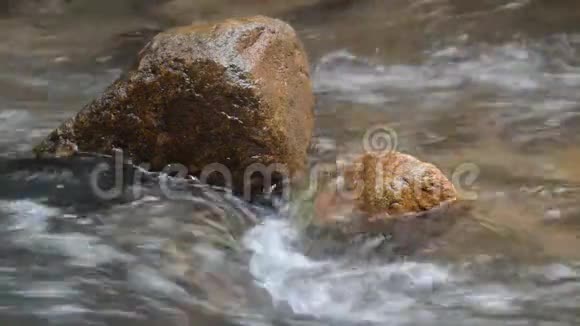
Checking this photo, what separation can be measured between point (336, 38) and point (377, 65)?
79 centimetres

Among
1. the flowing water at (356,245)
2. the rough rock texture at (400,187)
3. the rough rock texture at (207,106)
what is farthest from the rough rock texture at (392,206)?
the rough rock texture at (207,106)

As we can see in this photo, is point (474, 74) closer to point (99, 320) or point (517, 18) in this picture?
point (517, 18)

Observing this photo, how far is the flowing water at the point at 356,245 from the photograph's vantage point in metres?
3.76

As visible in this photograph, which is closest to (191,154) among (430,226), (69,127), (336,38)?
(69,127)

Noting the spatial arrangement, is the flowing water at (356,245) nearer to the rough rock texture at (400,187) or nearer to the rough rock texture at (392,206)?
the rough rock texture at (392,206)

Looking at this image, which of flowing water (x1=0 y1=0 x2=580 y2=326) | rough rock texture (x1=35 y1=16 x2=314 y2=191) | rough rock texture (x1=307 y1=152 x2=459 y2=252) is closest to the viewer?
flowing water (x1=0 y1=0 x2=580 y2=326)

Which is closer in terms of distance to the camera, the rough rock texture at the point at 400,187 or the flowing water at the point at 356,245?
the flowing water at the point at 356,245

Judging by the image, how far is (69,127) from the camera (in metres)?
5.20

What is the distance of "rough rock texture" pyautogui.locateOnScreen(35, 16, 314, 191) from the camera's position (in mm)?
4773

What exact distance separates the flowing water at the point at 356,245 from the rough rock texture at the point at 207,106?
227 mm

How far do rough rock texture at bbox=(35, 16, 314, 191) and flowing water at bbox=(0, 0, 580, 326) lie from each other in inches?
8.9

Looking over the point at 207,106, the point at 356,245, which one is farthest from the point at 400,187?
the point at 207,106

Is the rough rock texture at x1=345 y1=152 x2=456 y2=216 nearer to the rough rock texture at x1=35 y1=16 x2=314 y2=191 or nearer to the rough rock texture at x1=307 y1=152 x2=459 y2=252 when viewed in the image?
the rough rock texture at x1=307 y1=152 x2=459 y2=252

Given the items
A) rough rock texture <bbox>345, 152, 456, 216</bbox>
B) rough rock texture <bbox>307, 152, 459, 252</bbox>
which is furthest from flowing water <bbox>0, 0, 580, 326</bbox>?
rough rock texture <bbox>345, 152, 456, 216</bbox>
